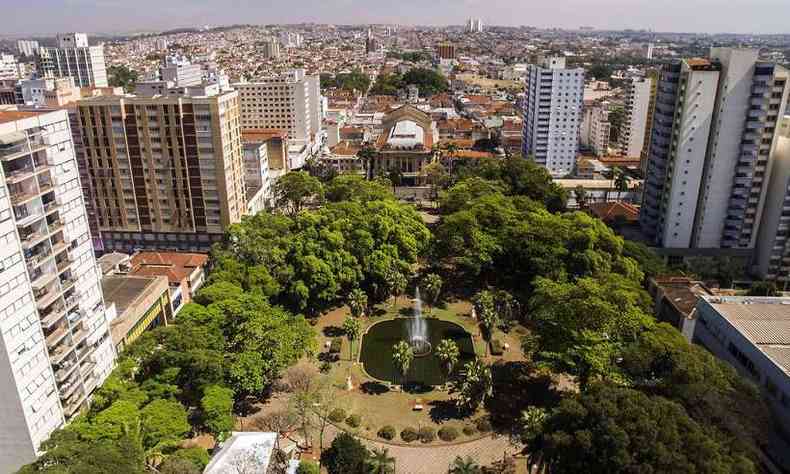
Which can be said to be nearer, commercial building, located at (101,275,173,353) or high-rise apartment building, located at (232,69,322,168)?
commercial building, located at (101,275,173,353)

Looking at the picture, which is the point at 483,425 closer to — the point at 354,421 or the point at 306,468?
the point at 354,421

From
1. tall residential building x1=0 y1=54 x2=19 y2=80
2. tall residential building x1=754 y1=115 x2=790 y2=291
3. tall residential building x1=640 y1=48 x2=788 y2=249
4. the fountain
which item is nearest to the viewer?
the fountain

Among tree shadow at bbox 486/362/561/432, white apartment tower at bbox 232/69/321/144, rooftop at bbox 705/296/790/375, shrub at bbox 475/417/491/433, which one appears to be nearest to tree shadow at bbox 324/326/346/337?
tree shadow at bbox 486/362/561/432

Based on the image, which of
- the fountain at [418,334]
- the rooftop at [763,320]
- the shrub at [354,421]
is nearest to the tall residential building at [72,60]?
the fountain at [418,334]

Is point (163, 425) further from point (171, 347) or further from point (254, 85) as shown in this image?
point (254, 85)

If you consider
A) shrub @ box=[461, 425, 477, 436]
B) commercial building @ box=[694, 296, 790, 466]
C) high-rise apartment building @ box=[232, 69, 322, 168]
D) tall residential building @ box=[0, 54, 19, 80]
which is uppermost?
tall residential building @ box=[0, 54, 19, 80]

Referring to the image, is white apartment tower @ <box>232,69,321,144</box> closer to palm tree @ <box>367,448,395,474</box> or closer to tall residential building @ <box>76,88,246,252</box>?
tall residential building @ <box>76,88,246,252</box>

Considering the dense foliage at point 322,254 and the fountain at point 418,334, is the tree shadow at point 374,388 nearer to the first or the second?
the fountain at point 418,334

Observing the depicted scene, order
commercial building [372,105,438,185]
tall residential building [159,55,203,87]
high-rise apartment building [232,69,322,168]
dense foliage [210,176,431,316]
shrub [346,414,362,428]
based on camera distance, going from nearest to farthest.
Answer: shrub [346,414,362,428] → dense foliage [210,176,431,316] → tall residential building [159,55,203,87] → commercial building [372,105,438,185] → high-rise apartment building [232,69,322,168]
